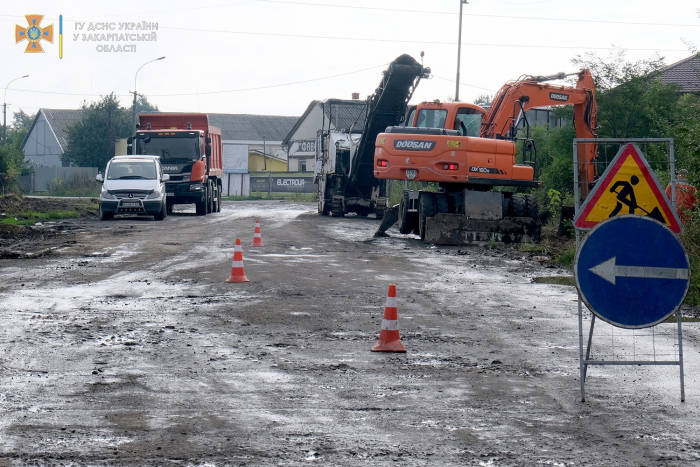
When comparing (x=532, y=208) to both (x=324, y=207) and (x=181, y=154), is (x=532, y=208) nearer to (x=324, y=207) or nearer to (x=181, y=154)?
(x=324, y=207)

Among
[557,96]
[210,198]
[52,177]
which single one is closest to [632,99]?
[557,96]

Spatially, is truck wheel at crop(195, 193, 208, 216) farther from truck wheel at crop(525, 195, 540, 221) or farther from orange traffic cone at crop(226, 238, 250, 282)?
orange traffic cone at crop(226, 238, 250, 282)

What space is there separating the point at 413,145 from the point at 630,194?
14.8 m

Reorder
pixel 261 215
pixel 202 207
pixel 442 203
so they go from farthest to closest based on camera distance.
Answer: pixel 261 215 → pixel 202 207 → pixel 442 203

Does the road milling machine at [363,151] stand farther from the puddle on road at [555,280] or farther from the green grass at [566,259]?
the puddle on road at [555,280]

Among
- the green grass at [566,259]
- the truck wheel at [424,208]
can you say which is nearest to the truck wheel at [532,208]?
the truck wheel at [424,208]

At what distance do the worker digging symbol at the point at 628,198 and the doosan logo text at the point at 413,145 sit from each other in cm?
1467

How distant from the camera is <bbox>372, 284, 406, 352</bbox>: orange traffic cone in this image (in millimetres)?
8109

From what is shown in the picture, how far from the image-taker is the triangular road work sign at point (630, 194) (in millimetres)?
6387

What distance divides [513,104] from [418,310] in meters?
11.7

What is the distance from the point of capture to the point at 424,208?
2144 centimetres

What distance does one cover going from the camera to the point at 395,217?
2336 cm

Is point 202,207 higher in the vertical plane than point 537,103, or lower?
lower

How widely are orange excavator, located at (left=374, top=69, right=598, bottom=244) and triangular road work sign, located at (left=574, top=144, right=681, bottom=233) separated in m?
14.1
